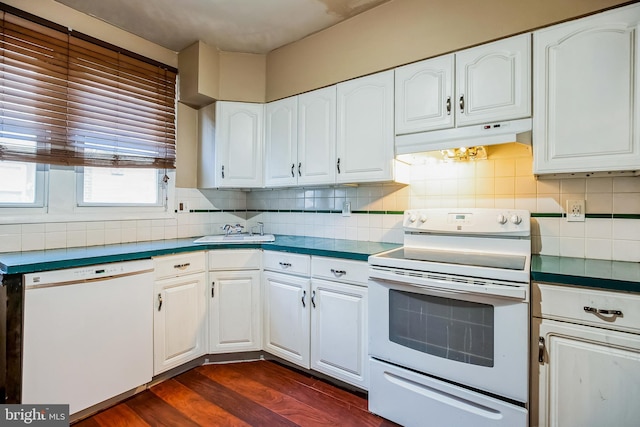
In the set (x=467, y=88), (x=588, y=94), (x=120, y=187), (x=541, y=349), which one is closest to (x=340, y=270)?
(x=541, y=349)

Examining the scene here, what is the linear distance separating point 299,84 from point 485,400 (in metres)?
2.36

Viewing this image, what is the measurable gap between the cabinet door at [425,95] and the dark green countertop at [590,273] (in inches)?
35.3

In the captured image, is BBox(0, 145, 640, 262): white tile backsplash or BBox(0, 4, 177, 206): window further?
BBox(0, 4, 177, 206): window

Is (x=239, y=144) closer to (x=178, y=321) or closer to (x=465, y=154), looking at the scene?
(x=178, y=321)

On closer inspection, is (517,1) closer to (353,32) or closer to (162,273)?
(353,32)

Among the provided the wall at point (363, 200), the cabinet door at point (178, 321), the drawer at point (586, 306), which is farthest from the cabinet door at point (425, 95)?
the cabinet door at point (178, 321)

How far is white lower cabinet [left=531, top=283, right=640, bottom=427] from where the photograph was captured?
4.00ft

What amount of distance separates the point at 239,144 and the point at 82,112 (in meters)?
1.08

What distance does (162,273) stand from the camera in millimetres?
2045

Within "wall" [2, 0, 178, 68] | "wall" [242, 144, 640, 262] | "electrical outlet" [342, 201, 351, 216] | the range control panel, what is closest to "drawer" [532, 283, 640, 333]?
the range control panel

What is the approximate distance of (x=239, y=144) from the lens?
267 centimetres

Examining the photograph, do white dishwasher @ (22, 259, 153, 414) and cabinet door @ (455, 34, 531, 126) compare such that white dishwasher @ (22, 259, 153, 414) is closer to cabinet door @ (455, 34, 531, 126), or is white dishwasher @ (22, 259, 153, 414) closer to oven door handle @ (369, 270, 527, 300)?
oven door handle @ (369, 270, 527, 300)

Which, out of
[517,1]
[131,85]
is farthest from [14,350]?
[517,1]

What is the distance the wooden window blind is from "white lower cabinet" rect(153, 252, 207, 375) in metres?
0.90
